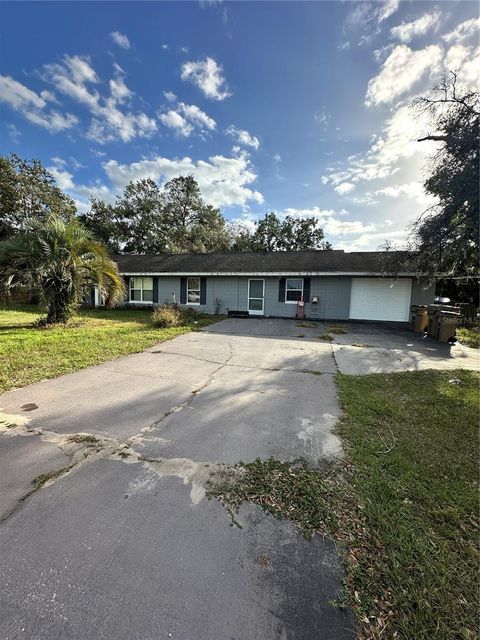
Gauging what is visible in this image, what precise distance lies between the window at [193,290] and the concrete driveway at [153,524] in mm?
11434

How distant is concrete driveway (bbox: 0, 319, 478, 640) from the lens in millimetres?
1323

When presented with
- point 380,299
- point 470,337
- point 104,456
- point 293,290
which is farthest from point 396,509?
point 380,299

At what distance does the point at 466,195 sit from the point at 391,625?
801 cm

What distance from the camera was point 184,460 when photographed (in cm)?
255

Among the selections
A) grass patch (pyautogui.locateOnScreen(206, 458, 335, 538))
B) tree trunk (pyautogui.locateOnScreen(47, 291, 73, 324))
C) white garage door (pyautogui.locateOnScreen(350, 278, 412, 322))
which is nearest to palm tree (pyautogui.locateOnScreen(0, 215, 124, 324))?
tree trunk (pyautogui.locateOnScreen(47, 291, 73, 324))

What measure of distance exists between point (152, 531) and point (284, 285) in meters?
13.0

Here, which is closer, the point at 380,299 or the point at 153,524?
the point at 153,524

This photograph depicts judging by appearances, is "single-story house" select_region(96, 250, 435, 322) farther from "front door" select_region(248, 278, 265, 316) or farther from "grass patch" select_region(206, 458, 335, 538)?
"grass patch" select_region(206, 458, 335, 538)

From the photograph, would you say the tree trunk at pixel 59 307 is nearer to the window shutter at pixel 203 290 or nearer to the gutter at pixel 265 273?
the gutter at pixel 265 273

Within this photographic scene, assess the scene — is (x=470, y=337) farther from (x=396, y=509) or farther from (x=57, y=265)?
(x=57, y=265)

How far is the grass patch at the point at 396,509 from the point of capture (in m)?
1.39

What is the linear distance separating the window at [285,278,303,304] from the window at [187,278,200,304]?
198 inches

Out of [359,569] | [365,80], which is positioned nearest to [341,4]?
[365,80]

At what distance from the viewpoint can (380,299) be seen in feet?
43.4
